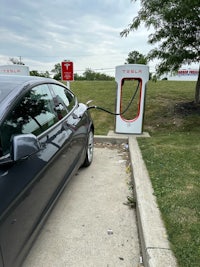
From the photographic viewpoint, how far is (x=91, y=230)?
2.57 meters

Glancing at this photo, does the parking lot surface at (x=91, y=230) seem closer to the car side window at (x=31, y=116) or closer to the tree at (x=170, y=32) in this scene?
the car side window at (x=31, y=116)

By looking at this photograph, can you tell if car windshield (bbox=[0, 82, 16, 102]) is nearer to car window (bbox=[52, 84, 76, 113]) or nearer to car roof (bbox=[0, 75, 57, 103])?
car roof (bbox=[0, 75, 57, 103])

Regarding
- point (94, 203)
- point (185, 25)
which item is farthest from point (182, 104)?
point (94, 203)

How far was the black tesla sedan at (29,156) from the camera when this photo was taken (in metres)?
1.54

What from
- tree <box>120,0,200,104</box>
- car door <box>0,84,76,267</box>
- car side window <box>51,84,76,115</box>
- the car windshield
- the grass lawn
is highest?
tree <box>120,0,200,104</box>

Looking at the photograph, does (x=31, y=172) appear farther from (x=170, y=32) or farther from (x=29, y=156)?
(x=170, y=32)

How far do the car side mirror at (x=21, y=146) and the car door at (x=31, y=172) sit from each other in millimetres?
121

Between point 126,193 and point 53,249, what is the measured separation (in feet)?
4.44

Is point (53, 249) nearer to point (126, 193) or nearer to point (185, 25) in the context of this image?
point (126, 193)

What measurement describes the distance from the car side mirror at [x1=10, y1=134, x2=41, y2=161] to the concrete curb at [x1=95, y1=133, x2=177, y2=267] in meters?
1.24

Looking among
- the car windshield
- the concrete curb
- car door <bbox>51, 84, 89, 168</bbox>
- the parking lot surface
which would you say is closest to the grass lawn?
the concrete curb

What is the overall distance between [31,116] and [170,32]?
5461 mm

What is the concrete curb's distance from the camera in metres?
1.92

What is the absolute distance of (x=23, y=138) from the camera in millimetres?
1636
